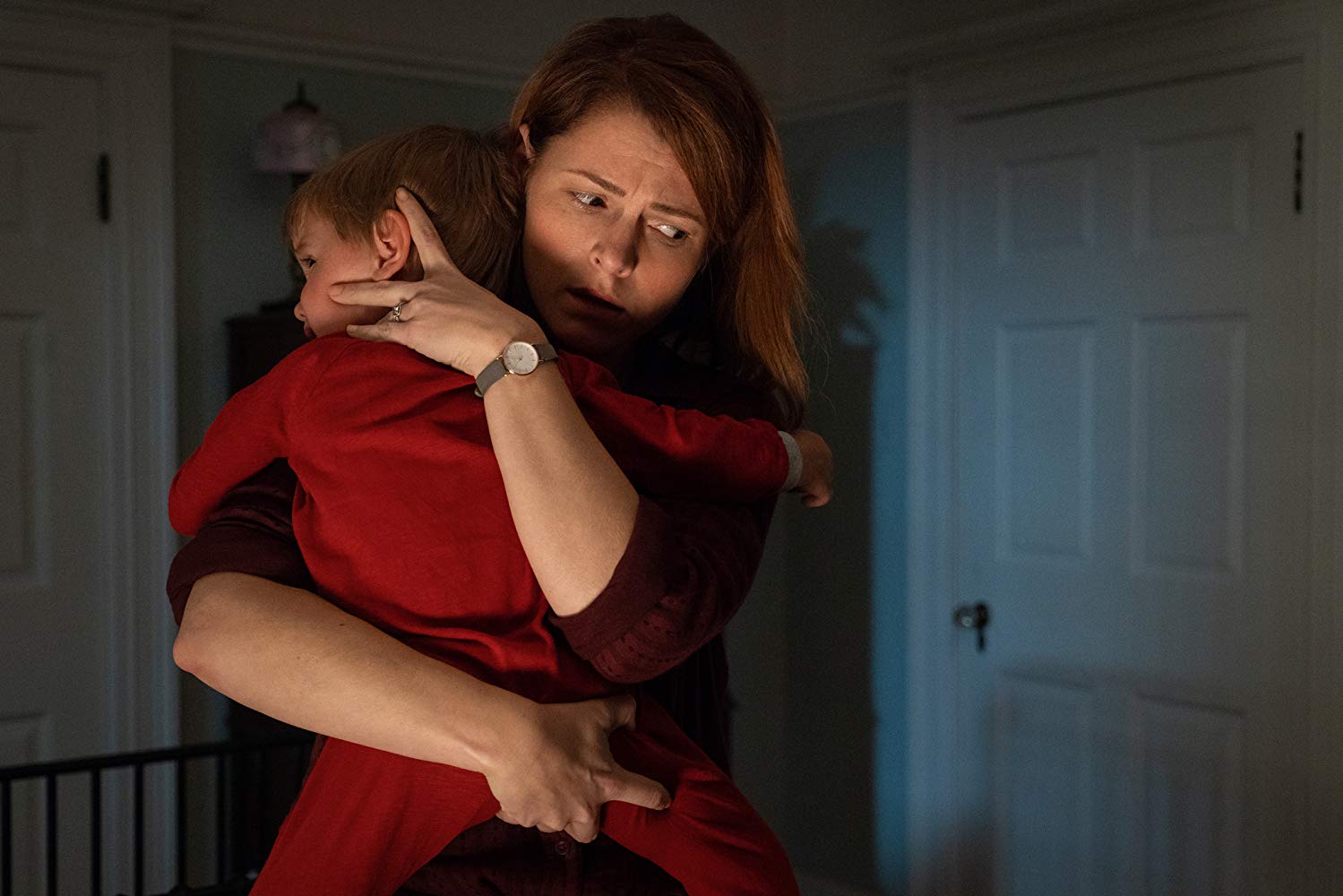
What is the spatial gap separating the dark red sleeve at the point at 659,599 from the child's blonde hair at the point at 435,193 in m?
0.29

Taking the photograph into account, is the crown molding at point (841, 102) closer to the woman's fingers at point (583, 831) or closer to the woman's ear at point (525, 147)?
the woman's ear at point (525, 147)

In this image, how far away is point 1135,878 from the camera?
2.96 m

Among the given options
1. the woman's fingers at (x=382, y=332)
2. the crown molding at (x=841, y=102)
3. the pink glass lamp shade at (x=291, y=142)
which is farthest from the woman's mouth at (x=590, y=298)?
the crown molding at (x=841, y=102)

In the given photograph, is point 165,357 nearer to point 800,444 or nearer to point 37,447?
point 37,447

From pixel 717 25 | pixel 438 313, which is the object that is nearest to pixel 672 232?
pixel 438 313

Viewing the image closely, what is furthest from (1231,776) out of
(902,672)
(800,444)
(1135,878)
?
(800,444)

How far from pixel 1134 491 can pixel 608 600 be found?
7.59 feet

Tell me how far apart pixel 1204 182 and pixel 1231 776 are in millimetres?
1285

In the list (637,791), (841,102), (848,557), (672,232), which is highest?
(841,102)

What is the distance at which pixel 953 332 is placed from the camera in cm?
331

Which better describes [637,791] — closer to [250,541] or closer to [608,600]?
[608,600]

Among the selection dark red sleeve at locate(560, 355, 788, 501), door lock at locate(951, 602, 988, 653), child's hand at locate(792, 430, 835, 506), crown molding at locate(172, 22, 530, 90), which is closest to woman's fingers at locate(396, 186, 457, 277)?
dark red sleeve at locate(560, 355, 788, 501)

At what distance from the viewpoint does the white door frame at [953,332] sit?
101 inches

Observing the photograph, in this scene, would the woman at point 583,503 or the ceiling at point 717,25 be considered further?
the ceiling at point 717,25
